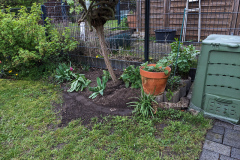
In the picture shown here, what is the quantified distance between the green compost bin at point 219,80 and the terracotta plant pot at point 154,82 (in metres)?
0.49

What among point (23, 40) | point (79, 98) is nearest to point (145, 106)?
point (79, 98)

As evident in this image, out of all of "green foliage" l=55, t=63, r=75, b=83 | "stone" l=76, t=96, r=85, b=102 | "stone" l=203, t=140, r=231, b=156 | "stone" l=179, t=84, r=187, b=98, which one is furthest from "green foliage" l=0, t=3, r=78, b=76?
"stone" l=203, t=140, r=231, b=156

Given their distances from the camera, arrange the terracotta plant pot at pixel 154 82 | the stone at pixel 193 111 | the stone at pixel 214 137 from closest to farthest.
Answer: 1. the stone at pixel 214 137
2. the stone at pixel 193 111
3. the terracotta plant pot at pixel 154 82

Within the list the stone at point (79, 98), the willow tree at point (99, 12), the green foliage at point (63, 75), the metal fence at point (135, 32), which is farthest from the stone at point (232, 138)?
the green foliage at point (63, 75)

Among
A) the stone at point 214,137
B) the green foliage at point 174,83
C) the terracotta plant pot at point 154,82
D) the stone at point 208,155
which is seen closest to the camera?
the stone at point 208,155

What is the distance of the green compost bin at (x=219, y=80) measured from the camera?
7.27 ft

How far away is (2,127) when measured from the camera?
2.63 meters

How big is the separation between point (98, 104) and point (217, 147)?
1.86 m

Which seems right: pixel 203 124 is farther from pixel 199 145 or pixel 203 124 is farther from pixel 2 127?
pixel 2 127

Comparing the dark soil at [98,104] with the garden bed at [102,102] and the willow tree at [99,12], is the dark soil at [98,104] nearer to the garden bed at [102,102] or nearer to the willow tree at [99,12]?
the garden bed at [102,102]

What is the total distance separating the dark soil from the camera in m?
2.83

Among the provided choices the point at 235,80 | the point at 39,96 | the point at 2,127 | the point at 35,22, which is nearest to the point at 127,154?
the point at 235,80

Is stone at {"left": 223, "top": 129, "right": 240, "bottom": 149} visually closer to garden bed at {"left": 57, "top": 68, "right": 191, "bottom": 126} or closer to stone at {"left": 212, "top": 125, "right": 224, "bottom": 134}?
stone at {"left": 212, "top": 125, "right": 224, "bottom": 134}

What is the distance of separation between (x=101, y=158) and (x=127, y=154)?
30 centimetres
